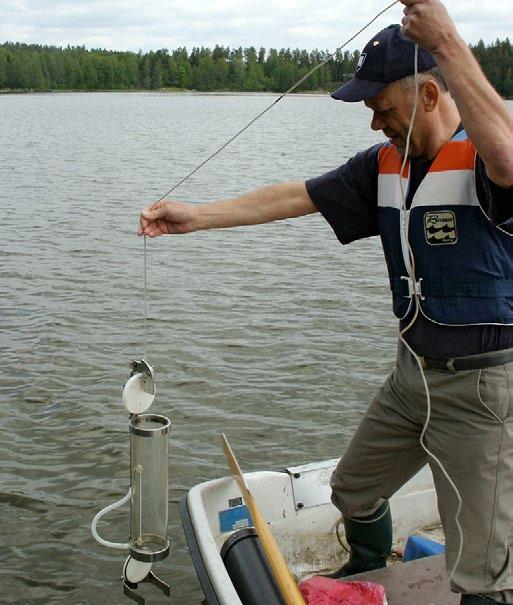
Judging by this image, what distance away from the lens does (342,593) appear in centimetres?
380

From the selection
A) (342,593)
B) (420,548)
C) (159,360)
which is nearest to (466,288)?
(342,593)

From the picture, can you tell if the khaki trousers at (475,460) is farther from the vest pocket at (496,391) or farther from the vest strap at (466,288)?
the vest strap at (466,288)

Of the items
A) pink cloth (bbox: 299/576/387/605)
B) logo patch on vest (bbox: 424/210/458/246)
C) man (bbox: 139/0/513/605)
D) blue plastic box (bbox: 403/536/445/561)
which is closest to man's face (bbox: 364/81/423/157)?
man (bbox: 139/0/513/605)

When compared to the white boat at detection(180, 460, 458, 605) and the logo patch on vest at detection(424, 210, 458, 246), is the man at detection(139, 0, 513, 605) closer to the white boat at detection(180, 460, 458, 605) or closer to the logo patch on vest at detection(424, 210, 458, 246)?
the logo patch on vest at detection(424, 210, 458, 246)

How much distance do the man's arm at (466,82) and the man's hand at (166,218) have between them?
4.97 ft

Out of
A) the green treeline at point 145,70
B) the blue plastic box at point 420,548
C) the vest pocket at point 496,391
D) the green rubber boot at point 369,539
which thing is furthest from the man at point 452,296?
the green treeline at point 145,70

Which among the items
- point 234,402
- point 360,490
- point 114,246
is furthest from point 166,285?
point 360,490

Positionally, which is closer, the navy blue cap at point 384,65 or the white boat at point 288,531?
the navy blue cap at point 384,65

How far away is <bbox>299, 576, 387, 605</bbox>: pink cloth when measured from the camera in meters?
3.75

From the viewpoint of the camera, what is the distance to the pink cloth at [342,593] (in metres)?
3.75

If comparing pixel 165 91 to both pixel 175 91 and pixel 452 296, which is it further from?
pixel 452 296

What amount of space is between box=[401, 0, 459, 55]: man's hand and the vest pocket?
115cm

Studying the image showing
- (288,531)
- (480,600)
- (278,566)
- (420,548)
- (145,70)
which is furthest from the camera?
(145,70)

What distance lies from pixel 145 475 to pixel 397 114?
1.87 m
